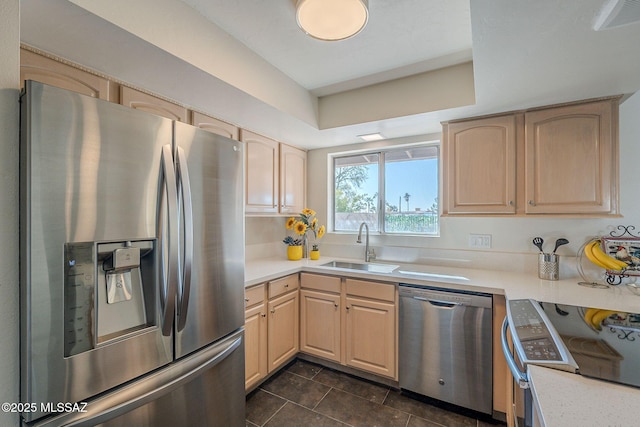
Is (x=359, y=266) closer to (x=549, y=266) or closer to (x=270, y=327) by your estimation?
(x=270, y=327)

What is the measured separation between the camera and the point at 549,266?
1.95 m

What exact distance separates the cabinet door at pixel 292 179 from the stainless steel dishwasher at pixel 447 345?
54.4 inches

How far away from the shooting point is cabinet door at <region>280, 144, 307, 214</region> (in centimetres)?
276

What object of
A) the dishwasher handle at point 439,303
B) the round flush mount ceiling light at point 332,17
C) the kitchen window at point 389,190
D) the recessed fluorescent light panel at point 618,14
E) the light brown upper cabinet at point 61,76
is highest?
the round flush mount ceiling light at point 332,17

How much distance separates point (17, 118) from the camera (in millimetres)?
839

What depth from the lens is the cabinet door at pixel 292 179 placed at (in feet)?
9.07

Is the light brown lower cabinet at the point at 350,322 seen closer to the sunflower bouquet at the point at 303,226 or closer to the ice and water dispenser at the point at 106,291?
the sunflower bouquet at the point at 303,226

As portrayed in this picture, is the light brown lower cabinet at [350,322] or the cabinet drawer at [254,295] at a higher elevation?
the cabinet drawer at [254,295]

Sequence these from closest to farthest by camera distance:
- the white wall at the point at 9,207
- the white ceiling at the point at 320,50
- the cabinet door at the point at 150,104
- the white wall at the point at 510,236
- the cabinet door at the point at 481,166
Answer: the white wall at the point at 9,207 → the white ceiling at the point at 320,50 → the cabinet door at the point at 150,104 → the white wall at the point at 510,236 → the cabinet door at the point at 481,166

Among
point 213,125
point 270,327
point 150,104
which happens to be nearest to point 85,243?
point 150,104

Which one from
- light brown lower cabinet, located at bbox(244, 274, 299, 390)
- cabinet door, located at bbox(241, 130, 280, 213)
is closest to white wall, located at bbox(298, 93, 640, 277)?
cabinet door, located at bbox(241, 130, 280, 213)

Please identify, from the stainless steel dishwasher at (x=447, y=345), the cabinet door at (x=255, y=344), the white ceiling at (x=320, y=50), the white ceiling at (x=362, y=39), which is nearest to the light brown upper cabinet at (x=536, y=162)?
the white ceiling at (x=320, y=50)

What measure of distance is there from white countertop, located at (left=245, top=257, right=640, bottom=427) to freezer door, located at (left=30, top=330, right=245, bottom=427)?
0.56 meters

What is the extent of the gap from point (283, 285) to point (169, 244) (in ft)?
4.14
